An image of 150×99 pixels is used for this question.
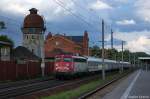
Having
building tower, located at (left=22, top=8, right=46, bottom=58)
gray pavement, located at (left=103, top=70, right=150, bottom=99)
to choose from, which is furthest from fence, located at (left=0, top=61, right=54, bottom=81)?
building tower, located at (left=22, top=8, right=46, bottom=58)

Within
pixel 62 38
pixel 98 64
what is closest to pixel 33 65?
pixel 98 64

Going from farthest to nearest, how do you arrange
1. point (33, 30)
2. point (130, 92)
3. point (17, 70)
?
point (33, 30)
point (17, 70)
point (130, 92)

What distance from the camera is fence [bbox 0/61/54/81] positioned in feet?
171

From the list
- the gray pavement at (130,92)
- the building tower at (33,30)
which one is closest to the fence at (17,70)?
the gray pavement at (130,92)

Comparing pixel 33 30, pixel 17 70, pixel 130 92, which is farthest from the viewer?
pixel 33 30

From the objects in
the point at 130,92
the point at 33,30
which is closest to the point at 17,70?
the point at 130,92

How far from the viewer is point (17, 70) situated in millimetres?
56750

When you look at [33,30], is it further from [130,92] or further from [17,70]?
[130,92]

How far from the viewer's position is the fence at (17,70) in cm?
5217

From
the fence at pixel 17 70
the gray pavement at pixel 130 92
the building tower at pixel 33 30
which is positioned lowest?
the gray pavement at pixel 130 92

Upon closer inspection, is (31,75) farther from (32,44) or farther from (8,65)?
(32,44)

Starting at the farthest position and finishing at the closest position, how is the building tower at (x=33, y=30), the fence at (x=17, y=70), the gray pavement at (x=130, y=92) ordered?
1. the building tower at (x=33, y=30)
2. the fence at (x=17, y=70)
3. the gray pavement at (x=130, y=92)

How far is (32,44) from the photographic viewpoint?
113250 mm

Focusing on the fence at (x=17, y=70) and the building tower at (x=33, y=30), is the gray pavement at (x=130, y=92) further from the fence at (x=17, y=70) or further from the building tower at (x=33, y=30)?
the building tower at (x=33, y=30)
